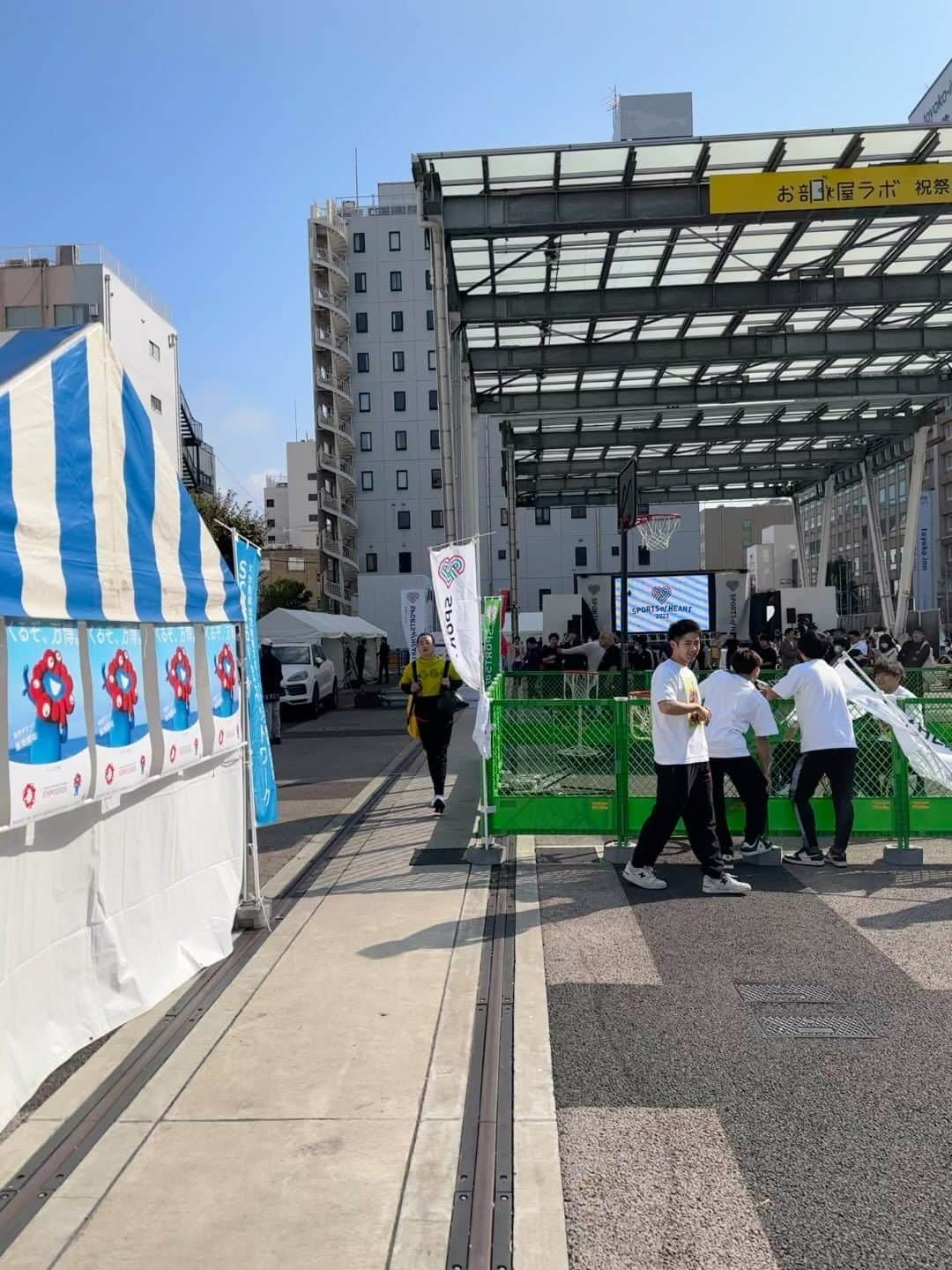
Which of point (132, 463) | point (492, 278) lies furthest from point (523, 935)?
point (492, 278)

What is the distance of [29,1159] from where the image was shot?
3908mm

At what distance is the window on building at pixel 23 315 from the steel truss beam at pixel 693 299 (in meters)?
27.2

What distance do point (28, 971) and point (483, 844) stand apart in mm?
5007

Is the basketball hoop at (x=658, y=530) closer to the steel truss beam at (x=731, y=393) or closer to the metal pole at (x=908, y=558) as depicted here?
the metal pole at (x=908, y=558)

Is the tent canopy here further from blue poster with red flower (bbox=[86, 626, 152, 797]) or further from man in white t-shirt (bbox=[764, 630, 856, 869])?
blue poster with red flower (bbox=[86, 626, 152, 797])

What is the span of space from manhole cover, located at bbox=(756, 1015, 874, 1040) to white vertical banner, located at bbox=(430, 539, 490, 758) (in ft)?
13.7

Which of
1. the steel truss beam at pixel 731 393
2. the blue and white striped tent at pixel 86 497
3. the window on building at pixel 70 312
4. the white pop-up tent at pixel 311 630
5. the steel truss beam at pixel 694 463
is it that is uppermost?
the window on building at pixel 70 312

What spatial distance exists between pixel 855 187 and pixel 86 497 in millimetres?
15189

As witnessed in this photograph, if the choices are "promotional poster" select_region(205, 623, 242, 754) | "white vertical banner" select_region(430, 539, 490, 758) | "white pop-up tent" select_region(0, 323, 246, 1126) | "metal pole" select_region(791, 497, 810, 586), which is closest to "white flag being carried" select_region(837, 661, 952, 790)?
"white vertical banner" select_region(430, 539, 490, 758)

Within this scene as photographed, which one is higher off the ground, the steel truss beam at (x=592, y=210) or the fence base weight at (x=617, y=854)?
the steel truss beam at (x=592, y=210)

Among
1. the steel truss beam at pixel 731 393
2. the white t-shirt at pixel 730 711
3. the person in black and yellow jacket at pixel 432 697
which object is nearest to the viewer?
the white t-shirt at pixel 730 711

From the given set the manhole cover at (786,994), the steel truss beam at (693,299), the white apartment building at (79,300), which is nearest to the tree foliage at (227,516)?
the white apartment building at (79,300)

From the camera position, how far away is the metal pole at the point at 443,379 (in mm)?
17391

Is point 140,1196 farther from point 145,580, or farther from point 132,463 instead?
point 132,463
